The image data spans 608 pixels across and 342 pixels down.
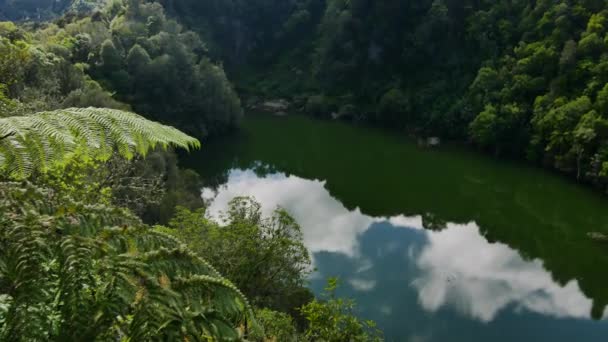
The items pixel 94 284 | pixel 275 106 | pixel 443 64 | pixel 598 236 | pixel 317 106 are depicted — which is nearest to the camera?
pixel 94 284

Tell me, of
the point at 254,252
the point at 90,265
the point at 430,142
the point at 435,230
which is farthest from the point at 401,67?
the point at 90,265

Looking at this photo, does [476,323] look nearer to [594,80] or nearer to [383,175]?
[383,175]

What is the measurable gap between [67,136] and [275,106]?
5197 centimetres

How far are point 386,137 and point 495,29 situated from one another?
15.0 metres

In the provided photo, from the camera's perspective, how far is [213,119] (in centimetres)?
3988

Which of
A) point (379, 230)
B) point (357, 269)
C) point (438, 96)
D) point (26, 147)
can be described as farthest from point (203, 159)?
point (26, 147)

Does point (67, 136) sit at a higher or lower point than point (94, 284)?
higher

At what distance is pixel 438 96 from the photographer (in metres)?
47.2

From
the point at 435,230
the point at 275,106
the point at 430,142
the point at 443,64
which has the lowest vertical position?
the point at 275,106

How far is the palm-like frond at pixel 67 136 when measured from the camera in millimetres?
2928

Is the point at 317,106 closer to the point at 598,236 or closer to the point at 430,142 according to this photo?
the point at 430,142

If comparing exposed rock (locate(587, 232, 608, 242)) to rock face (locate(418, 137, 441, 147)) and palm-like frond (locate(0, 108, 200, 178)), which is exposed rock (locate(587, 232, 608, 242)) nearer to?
rock face (locate(418, 137, 441, 147))

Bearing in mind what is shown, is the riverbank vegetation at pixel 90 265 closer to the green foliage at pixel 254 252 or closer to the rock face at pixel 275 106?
the green foliage at pixel 254 252

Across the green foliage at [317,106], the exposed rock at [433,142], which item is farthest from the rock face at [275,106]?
the exposed rock at [433,142]
